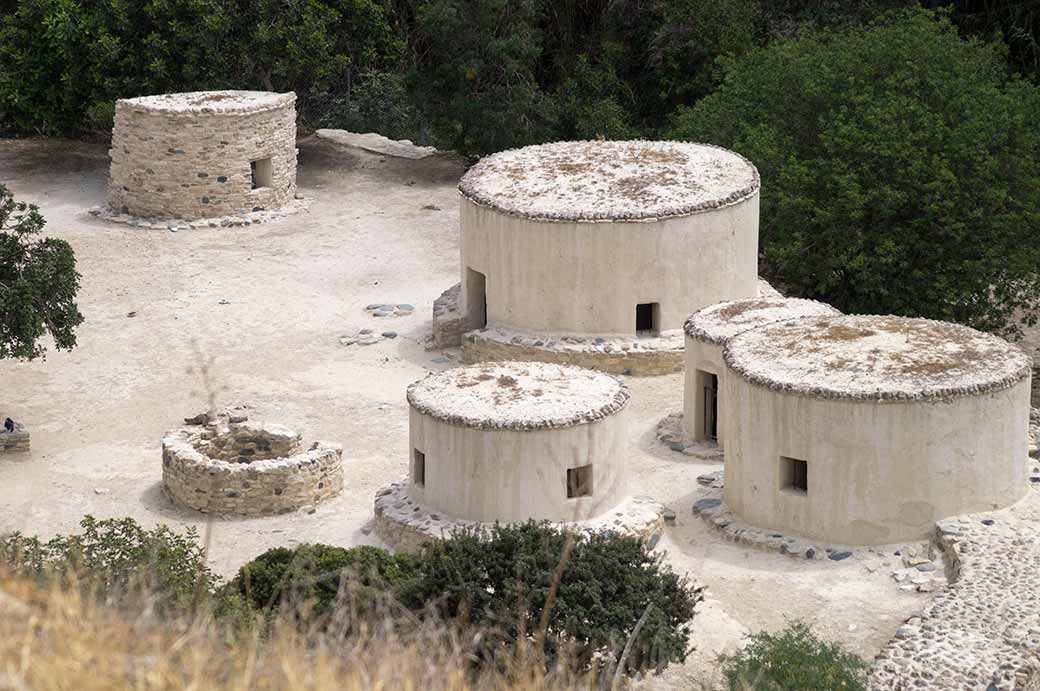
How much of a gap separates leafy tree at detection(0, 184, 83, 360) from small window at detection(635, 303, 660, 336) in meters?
8.17

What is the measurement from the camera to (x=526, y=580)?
1995cm

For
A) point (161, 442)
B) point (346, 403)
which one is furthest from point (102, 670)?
point (346, 403)

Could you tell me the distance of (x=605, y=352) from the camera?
1177 inches

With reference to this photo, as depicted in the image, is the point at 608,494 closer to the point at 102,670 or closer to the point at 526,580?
the point at 526,580

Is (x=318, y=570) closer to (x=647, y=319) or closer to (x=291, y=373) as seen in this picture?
(x=291, y=373)

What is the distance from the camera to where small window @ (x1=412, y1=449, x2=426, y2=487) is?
79.5 ft

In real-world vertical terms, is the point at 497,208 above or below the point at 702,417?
above

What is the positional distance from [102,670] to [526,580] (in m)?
9.50

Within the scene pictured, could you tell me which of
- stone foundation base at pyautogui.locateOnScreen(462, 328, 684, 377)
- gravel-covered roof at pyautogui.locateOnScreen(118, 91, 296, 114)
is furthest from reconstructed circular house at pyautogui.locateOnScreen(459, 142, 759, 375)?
gravel-covered roof at pyautogui.locateOnScreen(118, 91, 296, 114)

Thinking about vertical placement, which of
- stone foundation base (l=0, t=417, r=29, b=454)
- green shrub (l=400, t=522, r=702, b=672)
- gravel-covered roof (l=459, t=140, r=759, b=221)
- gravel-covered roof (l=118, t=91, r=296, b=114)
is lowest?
stone foundation base (l=0, t=417, r=29, b=454)

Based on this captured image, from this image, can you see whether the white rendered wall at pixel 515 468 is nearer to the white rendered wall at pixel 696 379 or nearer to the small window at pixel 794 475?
the small window at pixel 794 475

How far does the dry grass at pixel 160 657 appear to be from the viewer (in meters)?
10.7

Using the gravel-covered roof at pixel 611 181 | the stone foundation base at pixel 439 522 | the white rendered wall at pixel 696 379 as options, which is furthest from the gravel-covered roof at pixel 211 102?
the stone foundation base at pixel 439 522

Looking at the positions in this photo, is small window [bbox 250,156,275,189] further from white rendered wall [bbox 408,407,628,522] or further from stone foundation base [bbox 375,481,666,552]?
white rendered wall [bbox 408,407,628,522]
